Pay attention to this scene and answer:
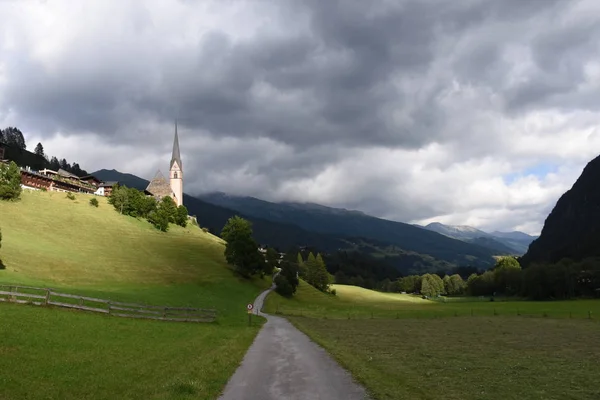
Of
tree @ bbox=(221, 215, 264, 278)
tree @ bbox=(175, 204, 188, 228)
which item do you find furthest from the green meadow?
tree @ bbox=(175, 204, 188, 228)

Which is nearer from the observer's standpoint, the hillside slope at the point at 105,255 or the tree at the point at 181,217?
the hillside slope at the point at 105,255

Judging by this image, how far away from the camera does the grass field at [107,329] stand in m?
17.1

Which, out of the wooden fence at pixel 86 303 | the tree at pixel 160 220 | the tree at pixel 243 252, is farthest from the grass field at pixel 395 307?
the tree at pixel 160 220

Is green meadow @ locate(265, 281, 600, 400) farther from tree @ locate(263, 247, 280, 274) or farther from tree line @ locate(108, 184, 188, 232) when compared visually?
tree line @ locate(108, 184, 188, 232)

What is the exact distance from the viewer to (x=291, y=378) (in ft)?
64.1

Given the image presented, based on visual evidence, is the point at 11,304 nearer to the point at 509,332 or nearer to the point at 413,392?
the point at 413,392

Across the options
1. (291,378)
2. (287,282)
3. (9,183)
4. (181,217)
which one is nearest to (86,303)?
(291,378)

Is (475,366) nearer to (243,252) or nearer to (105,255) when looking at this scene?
(105,255)

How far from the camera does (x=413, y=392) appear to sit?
16844 mm

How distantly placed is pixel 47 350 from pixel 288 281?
98239mm

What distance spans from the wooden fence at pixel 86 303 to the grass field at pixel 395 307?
118 feet

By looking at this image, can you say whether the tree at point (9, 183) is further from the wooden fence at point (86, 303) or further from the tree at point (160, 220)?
the wooden fence at point (86, 303)

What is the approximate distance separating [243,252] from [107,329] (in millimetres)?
84427

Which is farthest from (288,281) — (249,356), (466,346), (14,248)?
(249,356)
